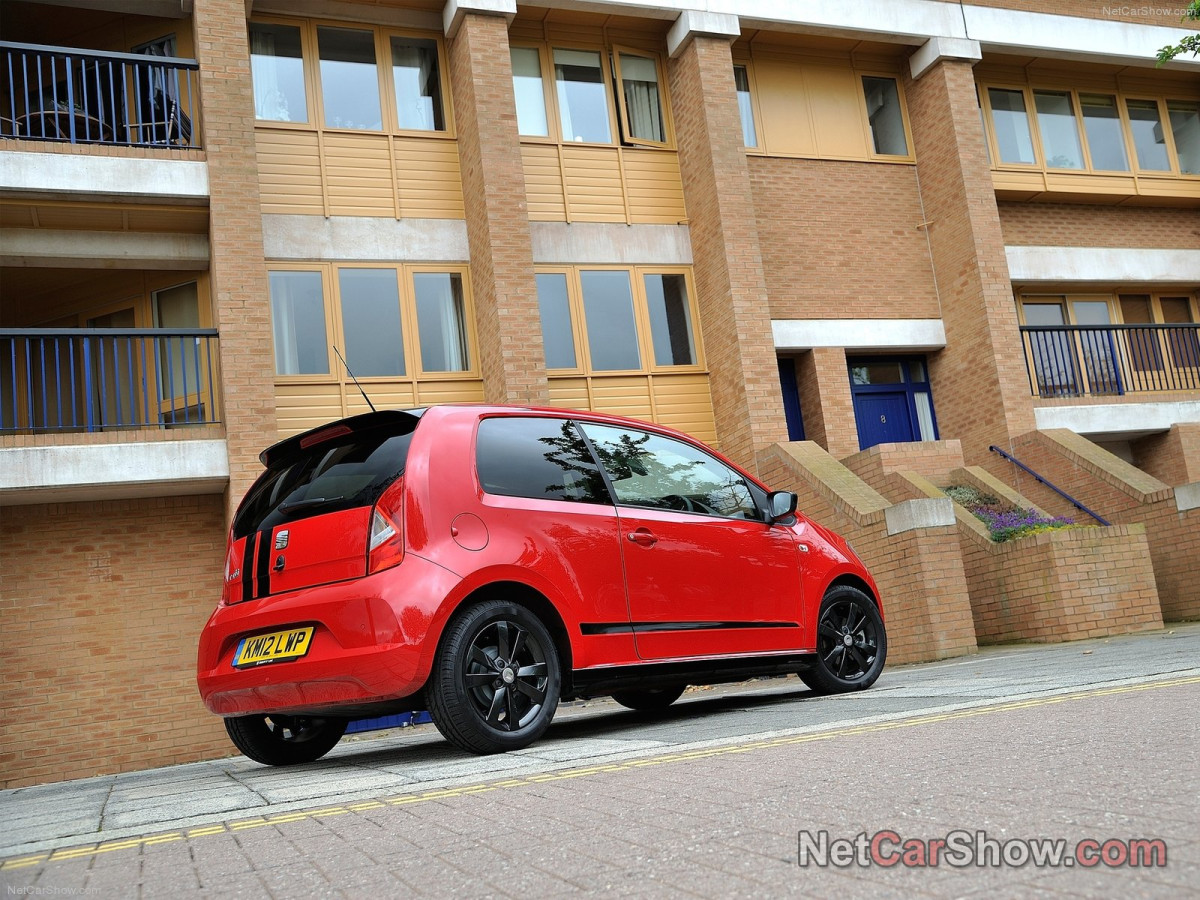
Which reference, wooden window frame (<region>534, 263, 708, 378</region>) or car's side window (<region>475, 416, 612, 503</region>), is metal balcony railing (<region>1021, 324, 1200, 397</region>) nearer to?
wooden window frame (<region>534, 263, 708, 378</region>)

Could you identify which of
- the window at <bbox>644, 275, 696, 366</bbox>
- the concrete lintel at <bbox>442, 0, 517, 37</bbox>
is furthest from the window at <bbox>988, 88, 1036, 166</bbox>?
the concrete lintel at <bbox>442, 0, 517, 37</bbox>

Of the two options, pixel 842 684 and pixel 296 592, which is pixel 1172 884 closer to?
pixel 296 592

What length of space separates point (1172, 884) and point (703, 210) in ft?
52.3

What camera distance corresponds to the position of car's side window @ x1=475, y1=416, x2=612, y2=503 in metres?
6.08

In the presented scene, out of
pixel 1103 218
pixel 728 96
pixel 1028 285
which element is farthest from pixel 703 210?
pixel 1103 218

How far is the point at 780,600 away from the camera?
720 centimetres

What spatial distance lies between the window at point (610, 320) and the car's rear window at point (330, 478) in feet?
34.9

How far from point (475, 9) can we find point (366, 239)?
3.62 meters

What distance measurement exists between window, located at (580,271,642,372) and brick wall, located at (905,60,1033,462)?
570 centimetres

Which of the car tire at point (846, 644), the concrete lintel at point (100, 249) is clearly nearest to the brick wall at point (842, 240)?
the concrete lintel at point (100, 249)

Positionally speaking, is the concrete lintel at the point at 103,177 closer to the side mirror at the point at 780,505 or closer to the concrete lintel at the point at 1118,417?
the side mirror at the point at 780,505

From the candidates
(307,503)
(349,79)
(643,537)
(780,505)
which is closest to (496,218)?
(349,79)

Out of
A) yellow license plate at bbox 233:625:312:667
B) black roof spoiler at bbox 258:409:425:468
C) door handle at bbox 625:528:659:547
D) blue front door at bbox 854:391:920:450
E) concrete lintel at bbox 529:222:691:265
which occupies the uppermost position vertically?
concrete lintel at bbox 529:222:691:265

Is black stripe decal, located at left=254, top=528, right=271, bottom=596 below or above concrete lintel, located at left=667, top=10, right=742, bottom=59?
below
